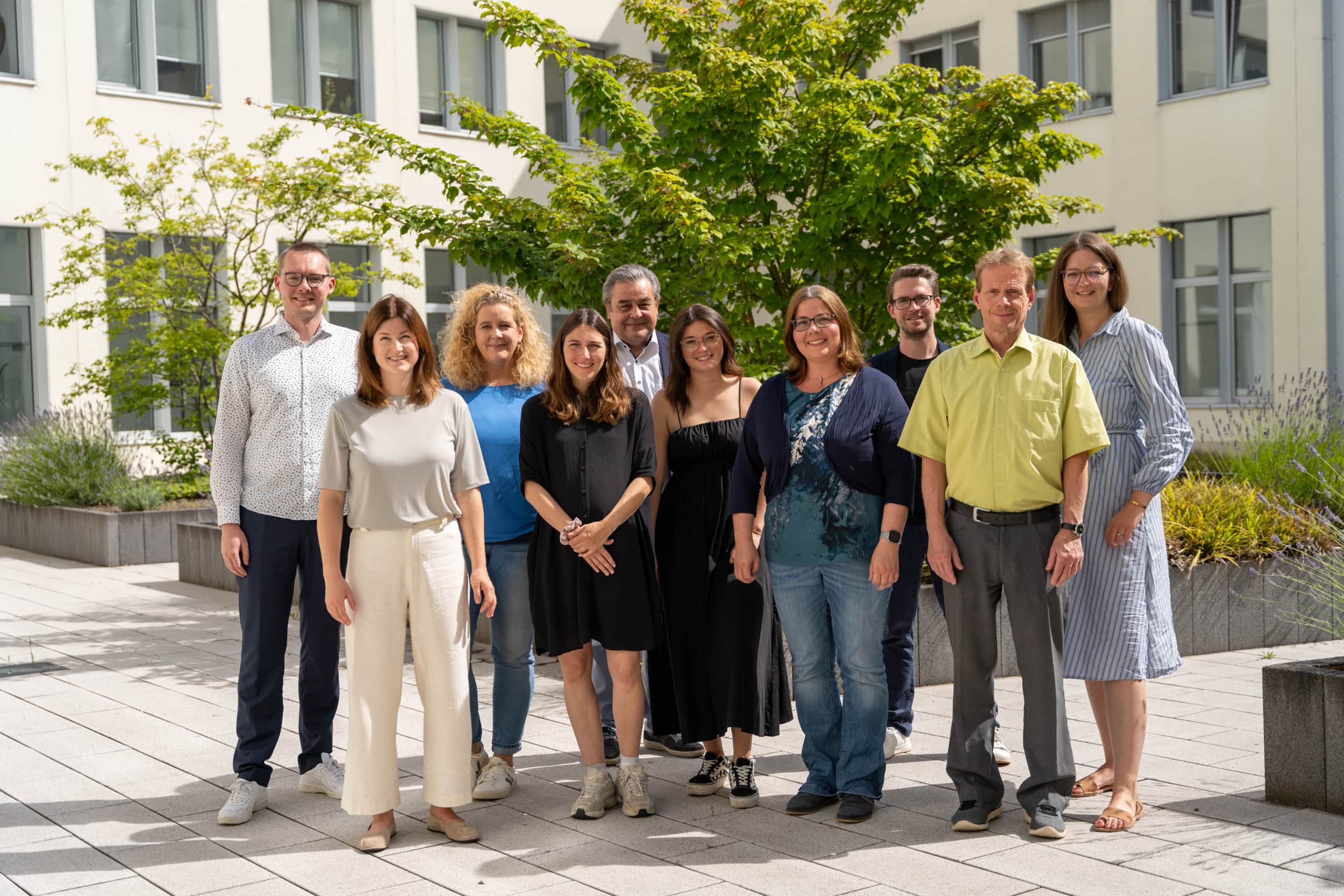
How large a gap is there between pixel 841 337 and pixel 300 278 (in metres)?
2.21

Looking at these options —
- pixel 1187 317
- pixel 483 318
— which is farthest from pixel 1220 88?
pixel 483 318

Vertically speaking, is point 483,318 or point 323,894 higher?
point 483,318

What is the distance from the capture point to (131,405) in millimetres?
14617

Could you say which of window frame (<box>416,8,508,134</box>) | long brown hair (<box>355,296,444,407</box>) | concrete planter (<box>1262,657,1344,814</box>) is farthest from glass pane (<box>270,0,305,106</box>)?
concrete planter (<box>1262,657,1344,814</box>)

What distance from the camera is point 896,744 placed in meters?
6.11

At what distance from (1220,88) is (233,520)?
16.2m

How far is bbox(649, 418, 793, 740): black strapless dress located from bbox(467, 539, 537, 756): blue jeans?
589 mm

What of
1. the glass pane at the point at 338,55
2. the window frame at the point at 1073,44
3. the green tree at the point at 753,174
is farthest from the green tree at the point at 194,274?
the window frame at the point at 1073,44

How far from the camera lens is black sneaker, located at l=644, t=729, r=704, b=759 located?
20.5 feet

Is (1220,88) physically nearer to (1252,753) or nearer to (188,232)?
(188,232)

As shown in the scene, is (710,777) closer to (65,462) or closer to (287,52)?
(65,462)

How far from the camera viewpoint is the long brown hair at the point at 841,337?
17.2 feet

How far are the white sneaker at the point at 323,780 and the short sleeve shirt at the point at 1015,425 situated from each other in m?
2.75

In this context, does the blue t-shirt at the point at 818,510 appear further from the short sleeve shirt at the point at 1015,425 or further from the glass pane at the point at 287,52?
the glass pane at the point at 287,52
